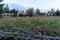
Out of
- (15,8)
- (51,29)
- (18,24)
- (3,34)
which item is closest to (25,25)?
(18,24)

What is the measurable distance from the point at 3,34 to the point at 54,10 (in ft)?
26.2

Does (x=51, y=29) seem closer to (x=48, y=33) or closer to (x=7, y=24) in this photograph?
(x=48, y=33)

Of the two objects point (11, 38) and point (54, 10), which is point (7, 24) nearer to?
point (11, 38)

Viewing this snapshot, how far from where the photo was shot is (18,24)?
→ 9.43m

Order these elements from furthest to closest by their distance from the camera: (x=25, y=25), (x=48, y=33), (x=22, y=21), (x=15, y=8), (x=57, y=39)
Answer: (x=15, y=8) → (x=22, y=21) → (x=25, y=25) → (x=48, y=33) → (x=57, y=39)

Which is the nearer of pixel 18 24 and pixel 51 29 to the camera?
pixel 51 29

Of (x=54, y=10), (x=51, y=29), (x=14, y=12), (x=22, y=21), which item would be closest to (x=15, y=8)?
(x=14, y=12)

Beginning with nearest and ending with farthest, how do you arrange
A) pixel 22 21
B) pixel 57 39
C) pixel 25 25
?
1. pixel 57 39
2. pixel 25 25
3. pixel 22 21

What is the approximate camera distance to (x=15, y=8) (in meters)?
14.2

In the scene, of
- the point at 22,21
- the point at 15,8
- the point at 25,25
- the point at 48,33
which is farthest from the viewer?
the point at 15,8

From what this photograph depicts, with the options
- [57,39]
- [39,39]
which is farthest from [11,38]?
[57,39]

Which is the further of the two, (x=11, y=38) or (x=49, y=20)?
(x=49, y=20)

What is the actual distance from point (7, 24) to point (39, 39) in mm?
3147

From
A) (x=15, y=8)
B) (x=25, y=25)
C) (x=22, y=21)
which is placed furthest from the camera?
(x=15, y=8)
